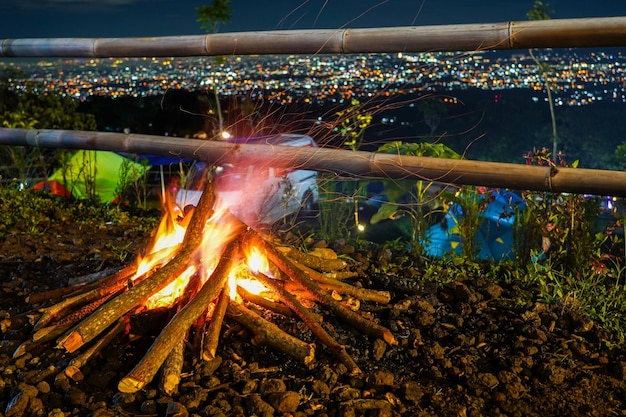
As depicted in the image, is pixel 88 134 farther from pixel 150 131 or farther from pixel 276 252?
pixel 150 131

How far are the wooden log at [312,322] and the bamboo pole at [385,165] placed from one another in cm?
72

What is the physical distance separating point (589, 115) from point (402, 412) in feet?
135

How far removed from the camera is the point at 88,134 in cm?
430

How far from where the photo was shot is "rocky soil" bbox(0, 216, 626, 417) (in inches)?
90.1

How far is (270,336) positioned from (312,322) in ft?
0.59

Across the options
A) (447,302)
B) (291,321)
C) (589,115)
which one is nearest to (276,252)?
(291,321)

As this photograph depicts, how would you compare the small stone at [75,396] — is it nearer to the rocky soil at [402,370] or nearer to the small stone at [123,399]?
the rocky soil at [402,370]

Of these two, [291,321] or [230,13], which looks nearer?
[291,321]

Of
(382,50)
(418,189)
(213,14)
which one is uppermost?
(213,14)

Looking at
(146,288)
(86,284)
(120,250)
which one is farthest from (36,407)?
(120,250)

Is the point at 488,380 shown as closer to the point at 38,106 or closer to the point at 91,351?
the point at 91,351

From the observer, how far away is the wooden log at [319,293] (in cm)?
270

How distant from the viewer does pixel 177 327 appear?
2.56 meters

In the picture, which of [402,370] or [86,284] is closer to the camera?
[402,370]
